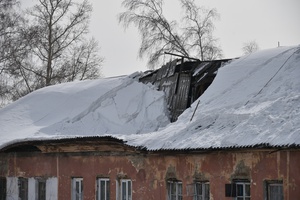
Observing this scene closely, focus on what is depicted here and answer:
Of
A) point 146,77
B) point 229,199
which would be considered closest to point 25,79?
point 146,77

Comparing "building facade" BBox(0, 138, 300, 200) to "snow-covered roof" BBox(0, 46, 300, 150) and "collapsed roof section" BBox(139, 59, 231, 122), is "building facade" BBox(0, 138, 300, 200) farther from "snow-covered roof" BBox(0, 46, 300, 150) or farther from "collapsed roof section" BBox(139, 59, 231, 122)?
"collapsed roof section" BBox(139, 59, 231, 122)

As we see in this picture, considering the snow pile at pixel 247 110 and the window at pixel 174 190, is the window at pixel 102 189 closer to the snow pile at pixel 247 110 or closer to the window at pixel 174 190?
the snow pile at pixel 247 110

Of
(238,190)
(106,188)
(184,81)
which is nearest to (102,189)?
(106,188)

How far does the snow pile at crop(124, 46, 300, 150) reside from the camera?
14.1m

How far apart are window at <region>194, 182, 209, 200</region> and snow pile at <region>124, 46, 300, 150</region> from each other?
1080 millimetres

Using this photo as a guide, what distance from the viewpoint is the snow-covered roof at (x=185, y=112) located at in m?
14.6

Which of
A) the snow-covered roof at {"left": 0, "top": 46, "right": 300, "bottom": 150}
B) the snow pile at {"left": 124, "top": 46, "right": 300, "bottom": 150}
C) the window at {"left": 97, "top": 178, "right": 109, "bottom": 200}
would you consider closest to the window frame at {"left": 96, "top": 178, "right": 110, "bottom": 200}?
the window at {"left": 97, "top": 178, "right": 109, "bottom": 200}

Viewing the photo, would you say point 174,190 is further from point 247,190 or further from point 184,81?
point 184,81

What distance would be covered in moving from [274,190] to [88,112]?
8750mm

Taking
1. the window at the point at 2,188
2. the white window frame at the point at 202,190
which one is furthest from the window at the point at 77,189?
the white window frame at the point at 202,190

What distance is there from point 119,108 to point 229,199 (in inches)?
289

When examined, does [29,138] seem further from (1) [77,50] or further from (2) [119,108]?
(1) [77,50]

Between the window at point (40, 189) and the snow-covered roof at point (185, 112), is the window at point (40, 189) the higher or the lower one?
the lower one

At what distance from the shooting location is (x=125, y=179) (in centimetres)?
1809
